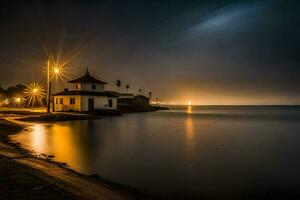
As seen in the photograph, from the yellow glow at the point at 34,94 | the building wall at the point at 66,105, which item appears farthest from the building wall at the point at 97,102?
the yellow glow at the point at 34,94

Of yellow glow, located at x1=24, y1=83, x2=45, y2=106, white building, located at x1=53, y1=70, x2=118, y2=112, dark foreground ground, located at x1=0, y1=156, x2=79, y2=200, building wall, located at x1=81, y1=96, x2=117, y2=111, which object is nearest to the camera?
dark foreground ground, located at x1=0, y1=156, x2=79, y2=200

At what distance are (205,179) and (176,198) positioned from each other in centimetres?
301

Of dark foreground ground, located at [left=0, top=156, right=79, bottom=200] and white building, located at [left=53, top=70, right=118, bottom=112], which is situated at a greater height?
white building, located at [left=53, top=70, right=118, bottom=112]

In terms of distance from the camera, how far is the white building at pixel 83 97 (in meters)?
54.6

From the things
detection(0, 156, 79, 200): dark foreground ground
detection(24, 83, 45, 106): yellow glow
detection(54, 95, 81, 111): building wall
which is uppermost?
detection(24, 83, 45, 106): yellow glow

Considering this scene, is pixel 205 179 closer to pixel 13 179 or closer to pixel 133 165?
pixel 133 165

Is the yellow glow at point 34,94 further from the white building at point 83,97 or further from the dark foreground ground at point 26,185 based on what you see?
the dark foreground ground at point 26,185

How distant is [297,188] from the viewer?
10.5m

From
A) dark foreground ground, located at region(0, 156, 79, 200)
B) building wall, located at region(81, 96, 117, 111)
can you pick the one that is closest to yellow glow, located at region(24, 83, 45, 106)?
building wall, located at region(81, 96, 117, 111)

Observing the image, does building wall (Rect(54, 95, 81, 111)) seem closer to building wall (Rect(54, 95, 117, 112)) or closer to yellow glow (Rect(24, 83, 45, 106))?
building wall (Rect(54, 95, 117, 112))

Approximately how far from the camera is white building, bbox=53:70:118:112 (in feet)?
179

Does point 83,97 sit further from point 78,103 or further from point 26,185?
point 26,185

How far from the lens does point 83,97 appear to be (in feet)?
178

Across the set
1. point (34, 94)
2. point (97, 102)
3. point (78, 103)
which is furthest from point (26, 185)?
point (34, 94)
